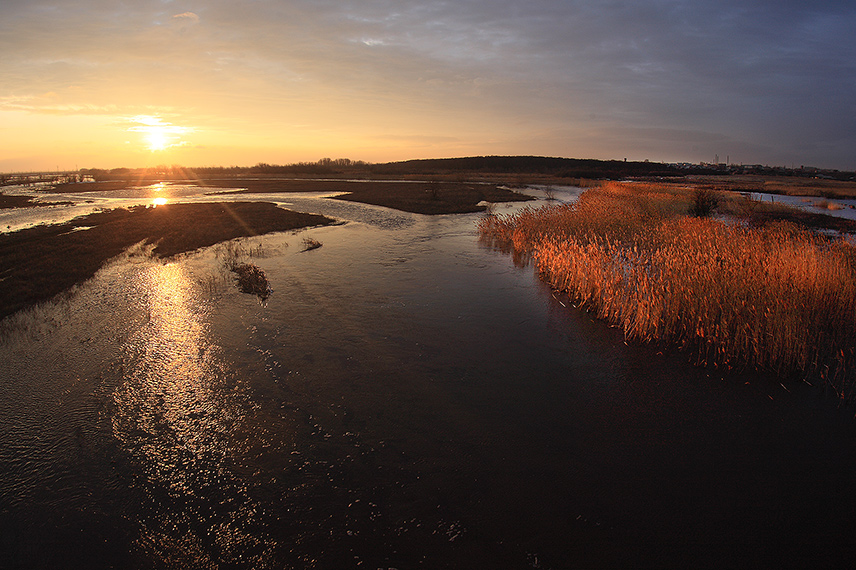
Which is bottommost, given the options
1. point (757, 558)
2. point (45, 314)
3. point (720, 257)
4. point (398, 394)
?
point (757, 558)

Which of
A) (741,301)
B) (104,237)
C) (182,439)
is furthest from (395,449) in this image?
(104,237)

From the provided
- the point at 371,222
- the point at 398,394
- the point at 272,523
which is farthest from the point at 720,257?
the point at 371,222

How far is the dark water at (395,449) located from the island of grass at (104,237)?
133 inches

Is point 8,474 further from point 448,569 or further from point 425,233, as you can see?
point 425,233

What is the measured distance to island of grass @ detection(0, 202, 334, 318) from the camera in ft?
50.1

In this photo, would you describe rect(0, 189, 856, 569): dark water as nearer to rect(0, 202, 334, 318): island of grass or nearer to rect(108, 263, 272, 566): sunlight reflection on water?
rect(108, 263, 272, 566): sunlight reflection on water

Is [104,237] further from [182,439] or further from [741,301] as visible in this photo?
[741,301]

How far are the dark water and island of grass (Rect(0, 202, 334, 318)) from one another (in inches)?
133

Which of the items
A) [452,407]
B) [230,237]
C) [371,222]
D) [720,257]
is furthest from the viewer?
[371,222]

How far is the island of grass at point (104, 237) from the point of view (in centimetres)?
1526

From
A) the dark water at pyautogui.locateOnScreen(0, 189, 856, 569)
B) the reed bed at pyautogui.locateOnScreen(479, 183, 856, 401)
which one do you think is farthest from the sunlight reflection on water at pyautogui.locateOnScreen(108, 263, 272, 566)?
the reed bed at pyautogui.locateOnScreen(479, 183, 856, 401)

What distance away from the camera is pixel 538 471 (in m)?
6.73

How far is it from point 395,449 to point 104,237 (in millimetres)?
25519

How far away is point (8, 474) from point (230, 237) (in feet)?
68.3
